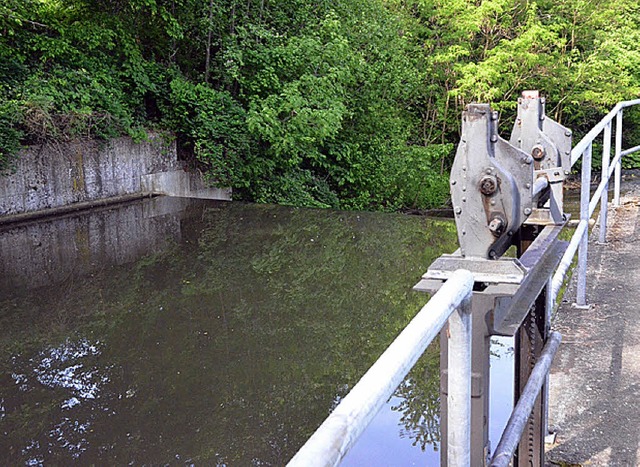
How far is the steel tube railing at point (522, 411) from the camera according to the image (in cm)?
148

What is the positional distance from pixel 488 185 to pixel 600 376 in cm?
165

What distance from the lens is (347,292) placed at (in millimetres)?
5562

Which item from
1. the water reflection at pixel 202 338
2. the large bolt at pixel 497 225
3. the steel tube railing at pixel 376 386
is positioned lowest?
the water reflection at pixel 202 338

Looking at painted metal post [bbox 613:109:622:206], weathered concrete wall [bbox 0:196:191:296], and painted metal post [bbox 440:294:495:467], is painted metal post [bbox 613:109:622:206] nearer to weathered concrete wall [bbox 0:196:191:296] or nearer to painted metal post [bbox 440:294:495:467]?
painted metal post [bbox 440:294:495:467]

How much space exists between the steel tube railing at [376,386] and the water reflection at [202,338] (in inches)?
86.7

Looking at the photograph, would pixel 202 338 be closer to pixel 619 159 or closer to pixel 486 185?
pixel 486 185

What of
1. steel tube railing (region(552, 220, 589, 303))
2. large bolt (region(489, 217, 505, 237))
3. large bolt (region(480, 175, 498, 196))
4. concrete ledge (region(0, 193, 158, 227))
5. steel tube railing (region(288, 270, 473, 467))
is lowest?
concrete ledge (region(0, 193, 158, 227))

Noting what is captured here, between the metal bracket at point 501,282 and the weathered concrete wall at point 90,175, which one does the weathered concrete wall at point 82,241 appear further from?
the metal bracket at point 501,282

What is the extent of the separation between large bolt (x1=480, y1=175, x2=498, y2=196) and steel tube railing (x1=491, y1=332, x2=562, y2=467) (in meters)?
0.52

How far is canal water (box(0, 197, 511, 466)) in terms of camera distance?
3.32m

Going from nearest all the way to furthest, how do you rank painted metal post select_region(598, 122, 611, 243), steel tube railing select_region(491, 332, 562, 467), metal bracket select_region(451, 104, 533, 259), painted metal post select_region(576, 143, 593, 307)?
steel tube railing select_region(491, 332, 562, 467) < metal bracket select_region(451, 104, 533, 259) < painted metal post select_region(576, 143, 593, 307) < painted metal post select_region(598, 122, 611, 243)

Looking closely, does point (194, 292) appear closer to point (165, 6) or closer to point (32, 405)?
point (32, 405)

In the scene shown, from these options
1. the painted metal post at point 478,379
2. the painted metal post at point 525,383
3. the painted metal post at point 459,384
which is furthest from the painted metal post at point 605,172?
the painted metal post at point 459,384

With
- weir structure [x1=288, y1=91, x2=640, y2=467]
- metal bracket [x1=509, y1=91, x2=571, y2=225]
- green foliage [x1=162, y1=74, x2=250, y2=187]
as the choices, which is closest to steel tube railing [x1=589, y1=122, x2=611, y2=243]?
metal bracket [x1=509, y1=91, x2=571, y2=225]
